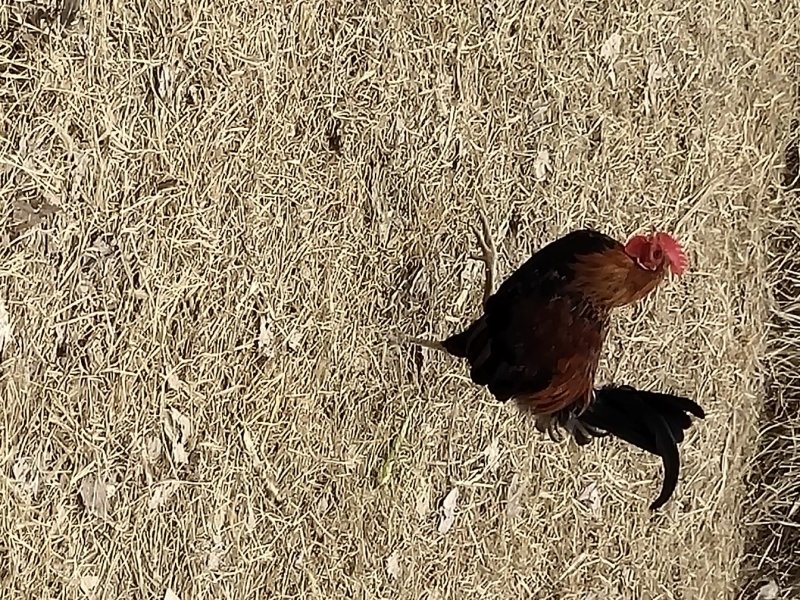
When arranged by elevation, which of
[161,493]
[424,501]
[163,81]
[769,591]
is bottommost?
[769,591]

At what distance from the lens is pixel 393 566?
183 cm

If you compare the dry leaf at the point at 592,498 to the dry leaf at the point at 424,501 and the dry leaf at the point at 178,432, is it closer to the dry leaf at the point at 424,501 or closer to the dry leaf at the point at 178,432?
the dry leaf at the point at 424,501

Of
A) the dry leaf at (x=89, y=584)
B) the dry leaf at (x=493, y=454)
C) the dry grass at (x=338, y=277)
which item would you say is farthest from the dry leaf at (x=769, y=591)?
the dry leaf at (x=89, y=584)

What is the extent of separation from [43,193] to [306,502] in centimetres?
66

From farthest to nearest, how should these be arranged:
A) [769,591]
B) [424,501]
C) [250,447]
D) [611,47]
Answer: [769,591], [611,47], [424,501], [250,447]

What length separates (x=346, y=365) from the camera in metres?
1.73

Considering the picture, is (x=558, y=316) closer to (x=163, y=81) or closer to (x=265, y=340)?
(x=265, y=340)

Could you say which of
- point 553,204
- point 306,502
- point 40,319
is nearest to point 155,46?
point 40,319

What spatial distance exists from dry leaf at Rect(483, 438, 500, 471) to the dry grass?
18 mm

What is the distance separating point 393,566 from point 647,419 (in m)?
0.51

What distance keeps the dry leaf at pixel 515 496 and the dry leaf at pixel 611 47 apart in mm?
868

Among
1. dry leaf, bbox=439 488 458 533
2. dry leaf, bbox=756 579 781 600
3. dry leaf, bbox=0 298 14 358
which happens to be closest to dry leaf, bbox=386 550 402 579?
dry leaf, bbox=439 488 458 533

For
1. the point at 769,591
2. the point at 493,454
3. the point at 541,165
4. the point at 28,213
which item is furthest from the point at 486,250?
the point at 769,591

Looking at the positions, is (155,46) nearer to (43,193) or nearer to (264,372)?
(43,193)
